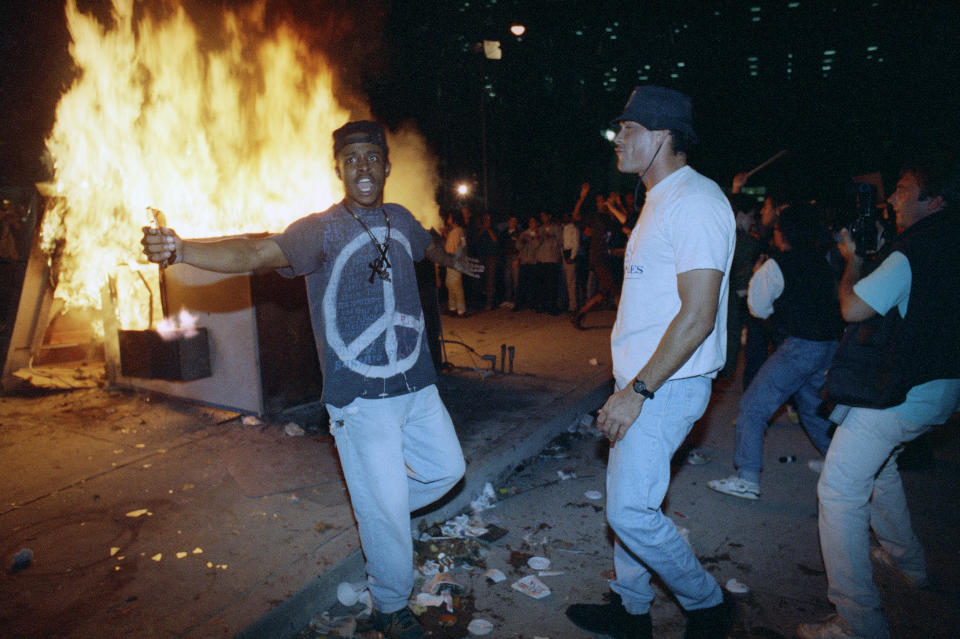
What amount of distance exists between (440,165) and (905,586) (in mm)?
24361

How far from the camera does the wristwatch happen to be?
86.1 inches

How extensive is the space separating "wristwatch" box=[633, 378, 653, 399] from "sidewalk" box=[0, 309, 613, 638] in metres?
2.07

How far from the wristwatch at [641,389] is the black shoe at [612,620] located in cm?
126

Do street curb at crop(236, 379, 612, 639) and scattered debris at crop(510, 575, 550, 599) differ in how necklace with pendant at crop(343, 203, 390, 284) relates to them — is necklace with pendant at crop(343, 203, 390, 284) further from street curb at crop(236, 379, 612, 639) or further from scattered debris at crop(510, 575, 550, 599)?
scattered debris at crop(510, 575, 550, 599)

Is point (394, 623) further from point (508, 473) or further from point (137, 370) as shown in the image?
point (137, 370)

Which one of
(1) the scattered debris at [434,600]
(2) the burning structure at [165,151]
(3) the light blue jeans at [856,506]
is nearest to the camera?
(3) the light blue jeans at [856,506]

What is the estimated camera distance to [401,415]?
2.77 metres

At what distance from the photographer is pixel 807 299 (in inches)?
159

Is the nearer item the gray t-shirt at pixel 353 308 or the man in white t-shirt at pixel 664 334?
the man in white t-shirt at pixel 664 334

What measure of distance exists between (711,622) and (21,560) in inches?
152

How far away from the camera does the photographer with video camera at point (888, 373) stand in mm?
2447

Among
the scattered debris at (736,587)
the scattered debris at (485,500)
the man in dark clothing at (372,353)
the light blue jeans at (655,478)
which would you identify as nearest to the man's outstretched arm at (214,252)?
the man in dark clothing at (372,353)

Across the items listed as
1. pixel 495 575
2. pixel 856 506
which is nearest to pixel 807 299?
pixel 856 506

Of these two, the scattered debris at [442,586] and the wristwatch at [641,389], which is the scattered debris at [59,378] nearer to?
the scattered debris at [442,586]
